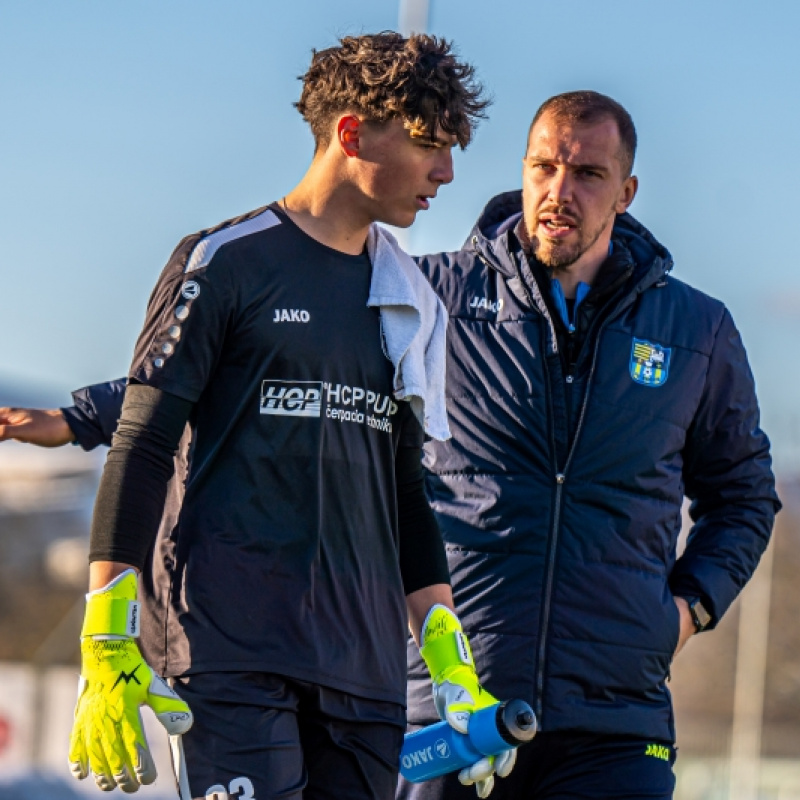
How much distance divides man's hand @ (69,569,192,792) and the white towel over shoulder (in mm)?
805

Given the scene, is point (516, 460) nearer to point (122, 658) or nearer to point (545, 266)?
point (545, 266)

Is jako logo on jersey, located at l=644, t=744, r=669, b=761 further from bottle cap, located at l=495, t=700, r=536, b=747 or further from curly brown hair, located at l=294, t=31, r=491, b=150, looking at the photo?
curly brown hair, located at l=294, t=31, r=491, b=150

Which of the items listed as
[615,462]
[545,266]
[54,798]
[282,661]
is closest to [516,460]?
[615,462]

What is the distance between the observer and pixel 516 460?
463cm

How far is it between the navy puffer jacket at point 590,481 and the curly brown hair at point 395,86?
1117mm

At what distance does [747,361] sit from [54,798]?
7.76 m

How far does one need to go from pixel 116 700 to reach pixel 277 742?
0.36 meters

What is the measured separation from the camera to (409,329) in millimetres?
3732

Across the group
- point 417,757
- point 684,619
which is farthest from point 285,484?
point 684,619

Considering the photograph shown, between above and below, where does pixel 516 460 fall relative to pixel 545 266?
below

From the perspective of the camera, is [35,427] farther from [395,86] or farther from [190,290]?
[395,86]

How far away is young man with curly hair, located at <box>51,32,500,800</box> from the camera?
3.35 metres

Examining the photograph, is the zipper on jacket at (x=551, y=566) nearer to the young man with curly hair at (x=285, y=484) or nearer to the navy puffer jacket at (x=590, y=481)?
the navy puffer jacket at (x=590, y=481)

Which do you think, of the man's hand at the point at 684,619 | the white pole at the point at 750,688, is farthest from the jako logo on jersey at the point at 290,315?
the white pole at the point at 750,688
